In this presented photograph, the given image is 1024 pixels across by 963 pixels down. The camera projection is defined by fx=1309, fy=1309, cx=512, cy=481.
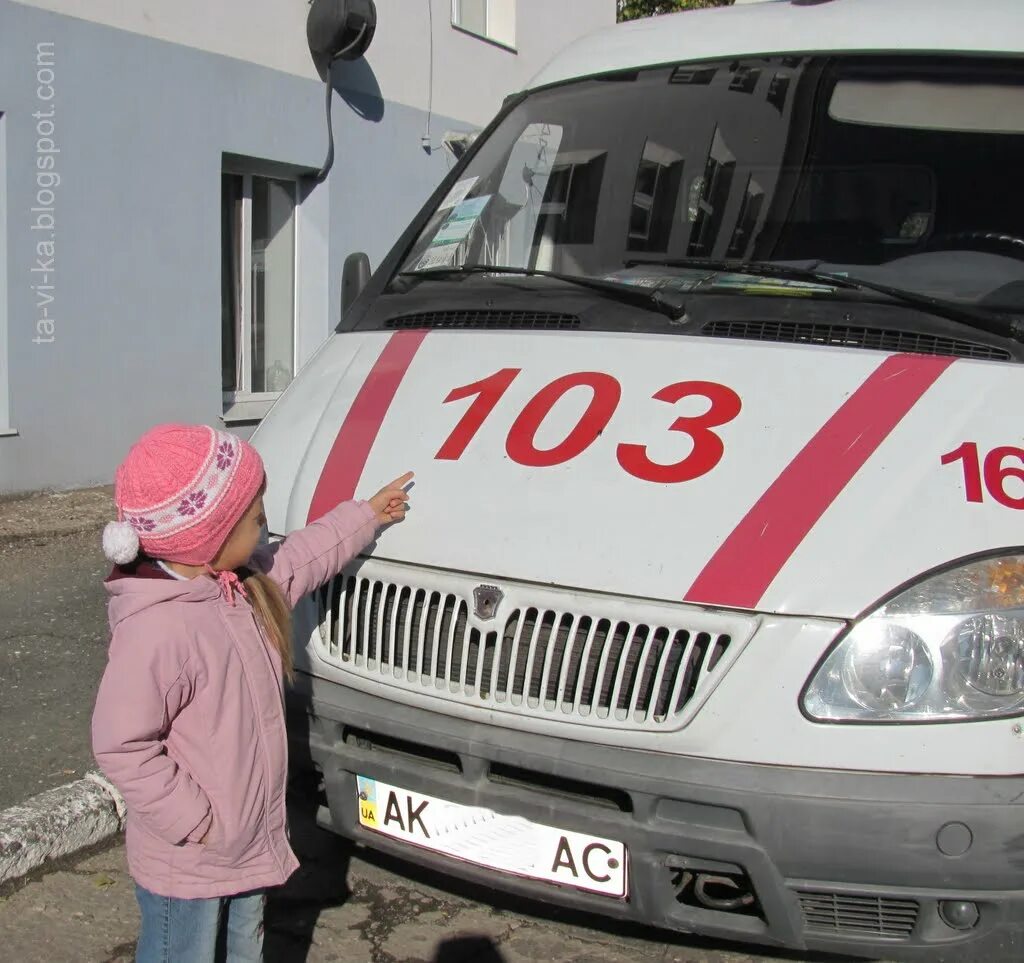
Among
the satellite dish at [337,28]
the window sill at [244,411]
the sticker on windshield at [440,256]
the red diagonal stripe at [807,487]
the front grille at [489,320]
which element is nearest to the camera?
the red diagonal stripe at [807,487]

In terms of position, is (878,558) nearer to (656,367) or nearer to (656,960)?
(656,367)

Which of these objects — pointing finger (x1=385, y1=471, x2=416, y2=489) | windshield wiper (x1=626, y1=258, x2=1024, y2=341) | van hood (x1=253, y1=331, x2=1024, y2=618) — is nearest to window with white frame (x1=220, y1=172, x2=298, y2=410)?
windshield wiper (x1=626, y1=258, x2=1024, y2=341)

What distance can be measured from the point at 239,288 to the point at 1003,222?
746 centimetres

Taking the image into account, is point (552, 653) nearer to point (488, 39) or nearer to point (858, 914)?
point (858, 914)

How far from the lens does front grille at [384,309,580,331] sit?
11.3ft

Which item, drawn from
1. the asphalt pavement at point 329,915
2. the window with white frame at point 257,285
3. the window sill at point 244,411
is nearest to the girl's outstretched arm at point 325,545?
the asphalt pavement at point 329,915

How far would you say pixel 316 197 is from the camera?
10562 millimetres

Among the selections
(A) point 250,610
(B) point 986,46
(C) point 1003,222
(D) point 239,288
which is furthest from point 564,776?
(D) point 239,288

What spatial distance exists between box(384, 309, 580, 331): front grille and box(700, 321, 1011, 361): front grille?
0.41 meters

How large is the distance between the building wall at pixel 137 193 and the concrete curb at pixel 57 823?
4.62 m

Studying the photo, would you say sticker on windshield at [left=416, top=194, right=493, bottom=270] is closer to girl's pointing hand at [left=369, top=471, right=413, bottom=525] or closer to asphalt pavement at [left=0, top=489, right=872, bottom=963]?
girl's pointing hand at [left=369, top=471, right=413, bottom=525]

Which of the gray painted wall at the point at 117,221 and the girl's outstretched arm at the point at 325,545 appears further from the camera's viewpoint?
the gray painted wall at the point at 117,221

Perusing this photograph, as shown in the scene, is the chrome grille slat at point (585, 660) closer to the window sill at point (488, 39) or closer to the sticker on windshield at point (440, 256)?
the sticker on windshield at point (440, 256)

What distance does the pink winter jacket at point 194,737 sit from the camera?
2.40 m
